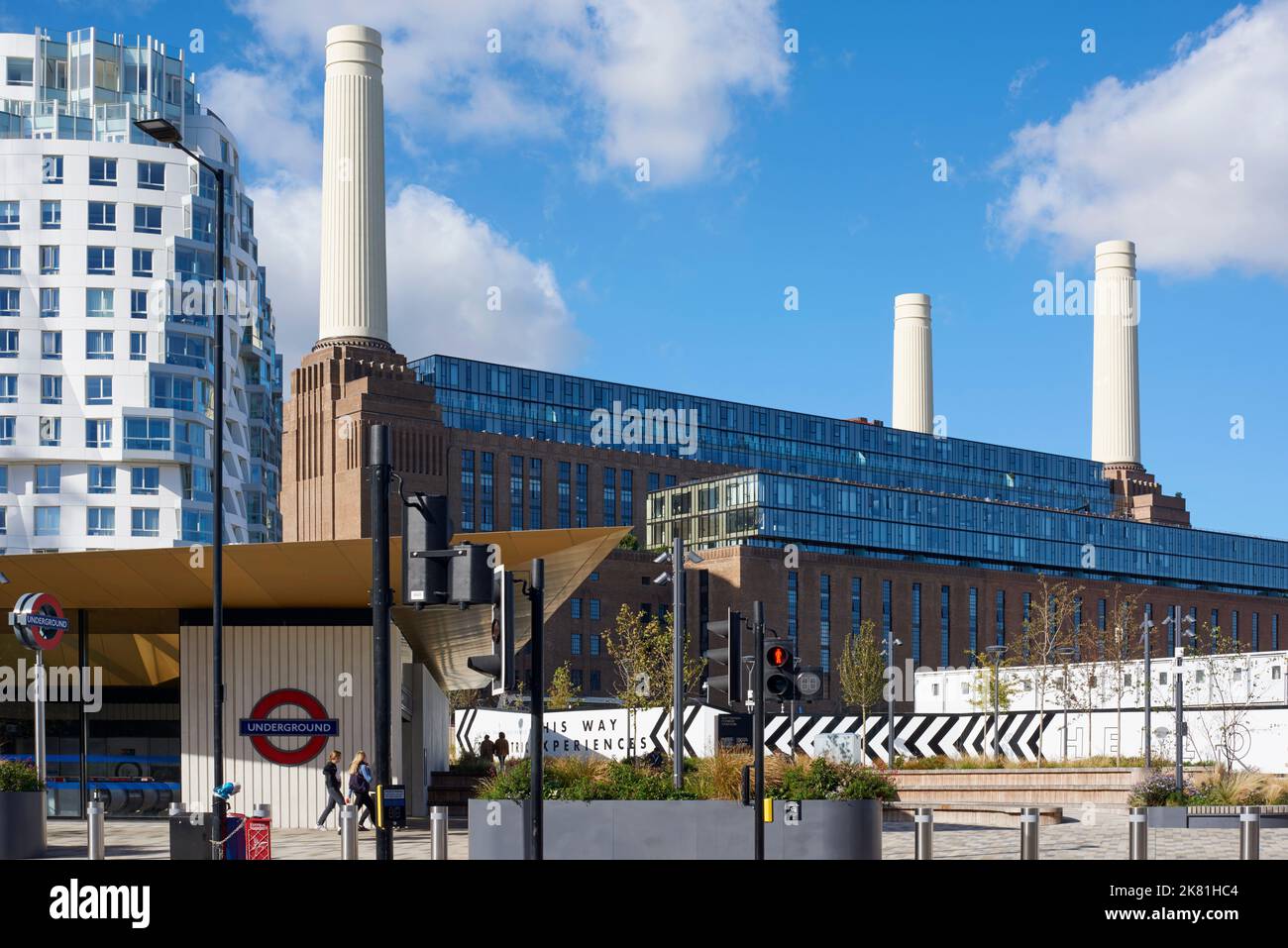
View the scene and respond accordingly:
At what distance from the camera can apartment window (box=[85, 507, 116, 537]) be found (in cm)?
9100

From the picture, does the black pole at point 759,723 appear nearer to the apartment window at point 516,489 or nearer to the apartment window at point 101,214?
the apartment window at point 101,214

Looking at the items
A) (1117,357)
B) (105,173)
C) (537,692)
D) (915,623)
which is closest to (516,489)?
(915,623)

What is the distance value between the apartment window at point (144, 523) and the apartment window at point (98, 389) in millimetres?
6748

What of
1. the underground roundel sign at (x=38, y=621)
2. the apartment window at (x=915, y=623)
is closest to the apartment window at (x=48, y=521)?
the apartment window at (x=915, y=623)

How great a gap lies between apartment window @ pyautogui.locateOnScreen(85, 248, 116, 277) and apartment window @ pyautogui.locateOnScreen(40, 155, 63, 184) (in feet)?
14.7

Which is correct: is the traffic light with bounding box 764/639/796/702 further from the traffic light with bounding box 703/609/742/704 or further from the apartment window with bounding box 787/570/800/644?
the apartment window with bounding box 787/570/800/644

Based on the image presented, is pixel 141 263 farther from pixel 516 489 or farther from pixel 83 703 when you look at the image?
pixel 83 703

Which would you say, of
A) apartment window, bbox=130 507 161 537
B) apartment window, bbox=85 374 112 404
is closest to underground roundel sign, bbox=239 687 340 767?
apartment window, bbox=130 507 161 537

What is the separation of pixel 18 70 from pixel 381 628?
95.6 metres

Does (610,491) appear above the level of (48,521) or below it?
above

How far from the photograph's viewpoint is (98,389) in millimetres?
92375

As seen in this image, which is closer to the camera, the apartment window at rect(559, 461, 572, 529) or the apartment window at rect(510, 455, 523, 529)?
the apartment window at rect(510, 455, 523, 529)

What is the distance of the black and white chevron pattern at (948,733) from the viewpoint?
56188mm

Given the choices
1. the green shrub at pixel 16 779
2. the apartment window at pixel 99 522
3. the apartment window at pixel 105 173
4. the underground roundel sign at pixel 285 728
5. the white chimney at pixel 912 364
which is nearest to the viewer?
the green shrub at pixel 16 779
